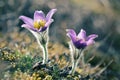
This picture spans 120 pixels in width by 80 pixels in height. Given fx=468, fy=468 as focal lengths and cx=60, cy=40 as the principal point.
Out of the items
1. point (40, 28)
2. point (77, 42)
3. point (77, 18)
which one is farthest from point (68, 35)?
point (77, 18)

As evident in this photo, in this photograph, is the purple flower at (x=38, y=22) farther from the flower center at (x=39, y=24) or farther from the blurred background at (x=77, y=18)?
the blurred background at (x=77, y=18)

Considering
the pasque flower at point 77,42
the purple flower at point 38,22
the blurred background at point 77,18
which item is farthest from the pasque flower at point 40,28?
the blurred background at point 77,18

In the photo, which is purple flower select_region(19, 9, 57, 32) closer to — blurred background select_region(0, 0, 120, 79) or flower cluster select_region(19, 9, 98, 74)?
flower cluster select_region(19, 9, 98, 74)

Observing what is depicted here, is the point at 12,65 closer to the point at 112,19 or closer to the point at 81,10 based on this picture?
the point at 81,10

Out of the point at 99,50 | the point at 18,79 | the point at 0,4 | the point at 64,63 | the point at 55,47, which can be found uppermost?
the point at 0,4

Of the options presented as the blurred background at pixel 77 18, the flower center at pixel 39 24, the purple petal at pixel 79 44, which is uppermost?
the blurred background at pixel 77 18

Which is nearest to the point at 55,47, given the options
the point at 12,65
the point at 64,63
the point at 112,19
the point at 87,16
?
the point at 64,63

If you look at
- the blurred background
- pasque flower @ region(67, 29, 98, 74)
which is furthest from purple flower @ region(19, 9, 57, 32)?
the blurred background

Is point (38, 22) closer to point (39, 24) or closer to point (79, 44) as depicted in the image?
point (39, 24)
